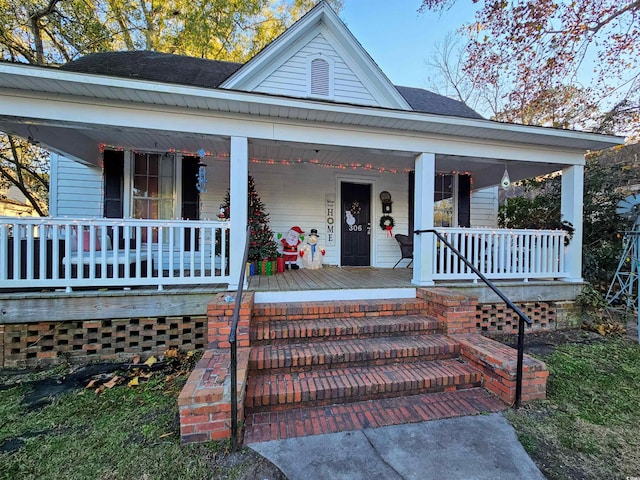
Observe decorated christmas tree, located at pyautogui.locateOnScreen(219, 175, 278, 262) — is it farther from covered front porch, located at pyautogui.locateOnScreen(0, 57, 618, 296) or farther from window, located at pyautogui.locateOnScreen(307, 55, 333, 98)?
window, located at pyautogui.locateOnScreen(307, 55, 333, 98)

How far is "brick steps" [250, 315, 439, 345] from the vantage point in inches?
120

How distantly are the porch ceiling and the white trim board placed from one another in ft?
6.71

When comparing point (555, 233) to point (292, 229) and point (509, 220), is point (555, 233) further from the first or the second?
point (292, 229)

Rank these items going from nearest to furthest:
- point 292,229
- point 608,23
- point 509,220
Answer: point 292,229, point 509,220, point 608,23

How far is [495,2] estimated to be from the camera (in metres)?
8.20

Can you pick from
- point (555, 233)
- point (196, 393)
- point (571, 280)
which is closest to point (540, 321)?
point (571, 280)

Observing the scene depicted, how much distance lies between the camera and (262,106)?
145 inches

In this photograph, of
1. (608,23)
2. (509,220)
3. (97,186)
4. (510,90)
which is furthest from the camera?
(510,90)

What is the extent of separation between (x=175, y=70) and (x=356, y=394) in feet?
21.3

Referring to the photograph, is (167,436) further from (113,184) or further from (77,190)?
(77,190)

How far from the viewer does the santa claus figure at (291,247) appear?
6113 mm

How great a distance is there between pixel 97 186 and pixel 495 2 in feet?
36.4

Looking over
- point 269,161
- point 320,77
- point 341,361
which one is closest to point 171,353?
point 341,361

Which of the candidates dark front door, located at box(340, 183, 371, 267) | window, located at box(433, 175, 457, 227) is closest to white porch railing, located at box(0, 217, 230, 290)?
dark front door, located at box(340, 183, 371, 267)
